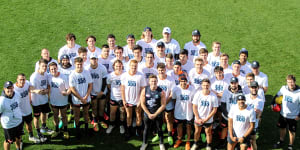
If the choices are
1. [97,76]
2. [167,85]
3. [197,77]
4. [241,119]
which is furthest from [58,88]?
[241,119]

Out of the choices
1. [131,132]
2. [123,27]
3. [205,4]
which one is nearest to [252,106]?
[131,132]

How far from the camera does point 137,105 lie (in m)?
7.84

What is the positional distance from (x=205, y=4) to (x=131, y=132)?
9169 millimetres

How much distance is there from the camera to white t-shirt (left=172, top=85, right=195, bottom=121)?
7.43 metres

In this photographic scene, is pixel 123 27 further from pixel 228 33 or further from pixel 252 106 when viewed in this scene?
pixel 252 106

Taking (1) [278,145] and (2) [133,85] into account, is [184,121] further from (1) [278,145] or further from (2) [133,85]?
(1) [278,145]

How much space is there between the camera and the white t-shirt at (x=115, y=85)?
26.3ft

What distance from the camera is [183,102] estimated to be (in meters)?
7.47

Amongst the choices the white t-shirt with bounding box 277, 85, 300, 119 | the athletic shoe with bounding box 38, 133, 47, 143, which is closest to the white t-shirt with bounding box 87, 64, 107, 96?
the athletic shoe with bounding box 38, 133, 47, 143

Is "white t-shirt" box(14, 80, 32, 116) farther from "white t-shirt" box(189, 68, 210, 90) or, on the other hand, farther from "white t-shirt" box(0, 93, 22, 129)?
"white t-shirt" box(189, 68, 210, 90)

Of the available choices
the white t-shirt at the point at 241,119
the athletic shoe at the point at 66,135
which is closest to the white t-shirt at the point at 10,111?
the athletic shoe at the point at 66,135

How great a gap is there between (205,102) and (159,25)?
7325 millimetres

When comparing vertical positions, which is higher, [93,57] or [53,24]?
[53,24]

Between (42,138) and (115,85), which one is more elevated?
(115,85)
